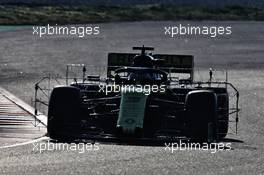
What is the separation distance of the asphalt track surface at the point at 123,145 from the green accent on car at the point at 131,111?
0.46m

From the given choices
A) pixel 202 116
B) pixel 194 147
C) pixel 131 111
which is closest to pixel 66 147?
pixel 131 111

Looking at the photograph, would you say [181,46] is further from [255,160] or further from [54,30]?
[255,160]

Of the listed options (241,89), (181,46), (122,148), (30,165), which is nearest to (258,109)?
(241,89)

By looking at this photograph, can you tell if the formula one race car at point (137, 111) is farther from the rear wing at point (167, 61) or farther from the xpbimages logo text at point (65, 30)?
the xpbimages logo text at point (65, 30)

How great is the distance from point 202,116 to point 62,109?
7.50 feet

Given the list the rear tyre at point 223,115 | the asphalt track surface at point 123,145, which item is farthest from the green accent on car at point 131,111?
the rear tyre at point 223,115

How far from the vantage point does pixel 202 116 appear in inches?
635

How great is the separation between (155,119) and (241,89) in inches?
530

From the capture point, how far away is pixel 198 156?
53.0ft

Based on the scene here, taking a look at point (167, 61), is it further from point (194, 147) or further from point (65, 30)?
point (65, 30)

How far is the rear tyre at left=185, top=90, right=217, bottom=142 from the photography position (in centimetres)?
1612

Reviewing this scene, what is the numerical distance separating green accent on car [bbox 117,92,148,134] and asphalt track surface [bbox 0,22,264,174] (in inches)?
18.0

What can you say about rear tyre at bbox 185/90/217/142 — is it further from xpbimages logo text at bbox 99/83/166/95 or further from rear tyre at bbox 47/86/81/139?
rear tyre at bbox 47/86/81/139

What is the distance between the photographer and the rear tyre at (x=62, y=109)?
1658 centimetres
